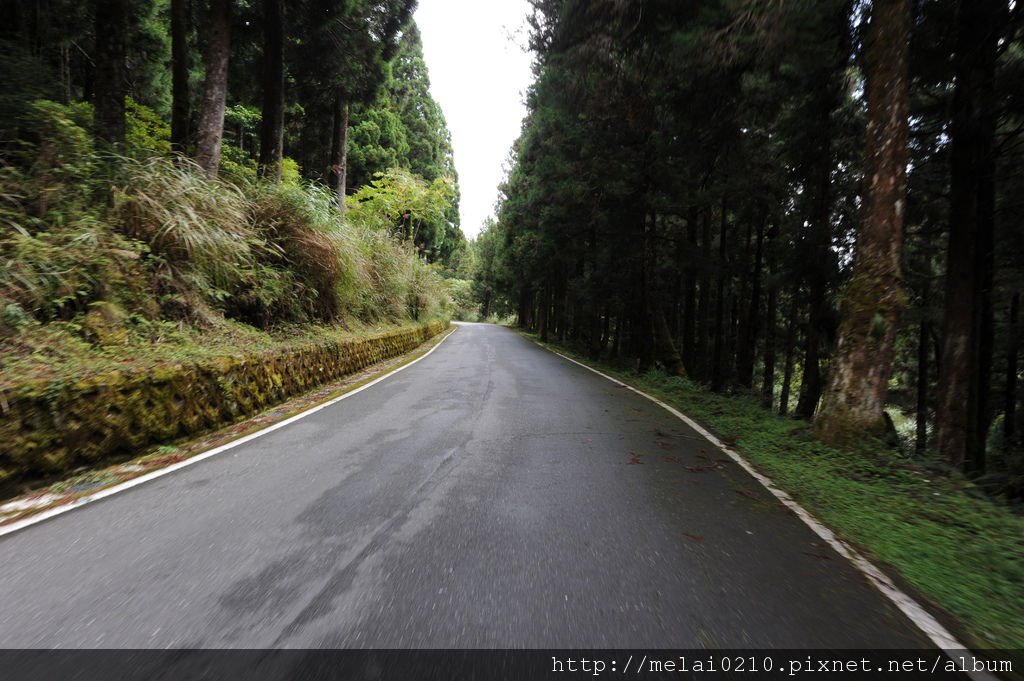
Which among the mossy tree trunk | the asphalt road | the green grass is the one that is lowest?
the asphalt road

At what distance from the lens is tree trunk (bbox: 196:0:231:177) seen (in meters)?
9.60

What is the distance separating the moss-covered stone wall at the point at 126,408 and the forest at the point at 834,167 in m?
8.01

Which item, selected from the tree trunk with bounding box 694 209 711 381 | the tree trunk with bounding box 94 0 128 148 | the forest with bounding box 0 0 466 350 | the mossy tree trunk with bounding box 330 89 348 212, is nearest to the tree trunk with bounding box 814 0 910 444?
the tree trunk with bounding box 694 209 711 381

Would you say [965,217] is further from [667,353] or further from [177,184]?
[177,184]

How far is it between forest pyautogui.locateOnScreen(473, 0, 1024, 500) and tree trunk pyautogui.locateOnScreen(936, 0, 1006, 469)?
3 cm

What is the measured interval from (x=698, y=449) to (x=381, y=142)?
23429 mm

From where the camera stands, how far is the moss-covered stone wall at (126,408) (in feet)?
13.0

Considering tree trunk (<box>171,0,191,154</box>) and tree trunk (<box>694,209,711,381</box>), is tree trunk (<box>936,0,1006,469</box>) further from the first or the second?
tree trunk (<box>171,0,191,154</box>)

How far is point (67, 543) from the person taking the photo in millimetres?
3125

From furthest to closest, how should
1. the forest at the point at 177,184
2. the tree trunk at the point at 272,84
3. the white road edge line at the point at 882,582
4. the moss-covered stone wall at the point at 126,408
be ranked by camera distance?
the tree trunk at the point at 272,84 → the forest at the point at 177,184 → the moss-covered stone wall at the point at 126,408 → the white road edge line at the point at 882,582

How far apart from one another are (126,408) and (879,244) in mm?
9502

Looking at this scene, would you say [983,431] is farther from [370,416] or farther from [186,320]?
[186,320]

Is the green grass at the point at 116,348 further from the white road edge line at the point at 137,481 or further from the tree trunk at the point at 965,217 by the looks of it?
the tree trunk at the point at 965,217

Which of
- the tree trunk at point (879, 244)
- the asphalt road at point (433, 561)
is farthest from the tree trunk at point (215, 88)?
the tree trunk at point (879, 244)
